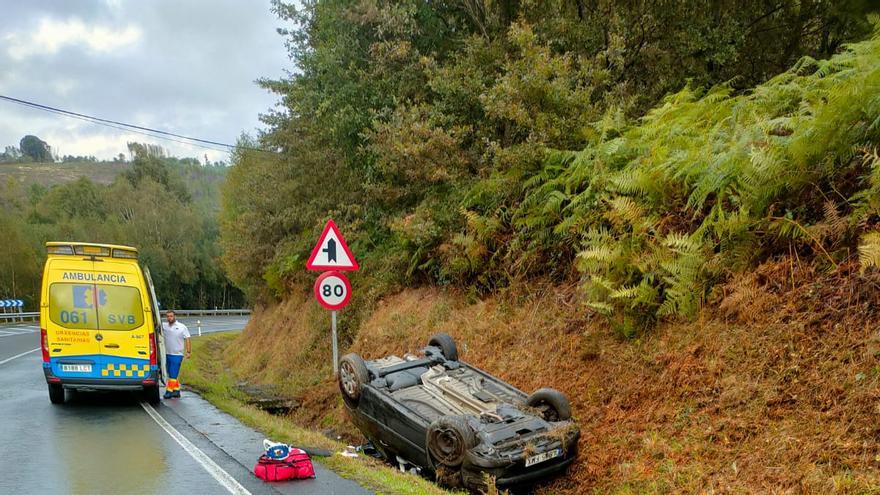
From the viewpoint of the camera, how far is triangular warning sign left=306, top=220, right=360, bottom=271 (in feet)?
33.5

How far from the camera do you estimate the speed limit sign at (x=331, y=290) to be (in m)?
10.2

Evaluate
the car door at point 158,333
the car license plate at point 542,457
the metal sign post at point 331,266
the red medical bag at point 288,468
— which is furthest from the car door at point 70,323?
the car license plate at point 542,457

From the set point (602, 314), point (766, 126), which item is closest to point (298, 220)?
point (602, 314)

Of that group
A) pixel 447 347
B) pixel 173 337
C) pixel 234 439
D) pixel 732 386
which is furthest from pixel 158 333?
pixel 732 386

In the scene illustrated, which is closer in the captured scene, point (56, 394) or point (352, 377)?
point (352, 377)

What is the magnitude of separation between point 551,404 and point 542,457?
0.74 meters

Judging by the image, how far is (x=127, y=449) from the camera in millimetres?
7828

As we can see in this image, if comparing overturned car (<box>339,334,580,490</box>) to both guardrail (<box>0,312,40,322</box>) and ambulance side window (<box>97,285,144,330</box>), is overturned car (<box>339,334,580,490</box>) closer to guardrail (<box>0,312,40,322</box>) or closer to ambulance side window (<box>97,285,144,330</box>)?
ambulance side window (<box>97,285,144,330</box>)

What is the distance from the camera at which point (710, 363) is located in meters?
6.34

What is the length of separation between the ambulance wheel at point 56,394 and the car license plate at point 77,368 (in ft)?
1.90

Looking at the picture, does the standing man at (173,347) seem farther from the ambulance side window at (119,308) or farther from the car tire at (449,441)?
the car tire at (449,441)

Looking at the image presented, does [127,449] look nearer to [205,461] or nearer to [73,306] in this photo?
[205,461]

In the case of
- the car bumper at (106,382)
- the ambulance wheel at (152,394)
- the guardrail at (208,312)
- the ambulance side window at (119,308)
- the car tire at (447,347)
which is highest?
the ambulance side window at (119,308)

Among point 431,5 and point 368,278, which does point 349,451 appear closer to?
point 368,278
